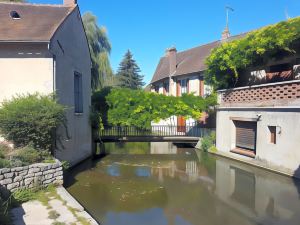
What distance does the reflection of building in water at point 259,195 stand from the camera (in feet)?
22.0

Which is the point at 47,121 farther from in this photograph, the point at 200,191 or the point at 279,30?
the point at 279,30

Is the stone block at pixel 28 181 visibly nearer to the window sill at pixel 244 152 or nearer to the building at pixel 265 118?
the building at pixel 265 118

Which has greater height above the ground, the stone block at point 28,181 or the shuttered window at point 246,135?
the shuttered window at point 246,135

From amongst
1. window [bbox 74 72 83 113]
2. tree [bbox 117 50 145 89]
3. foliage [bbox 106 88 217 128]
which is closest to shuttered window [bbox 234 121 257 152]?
foliage [bbox 106 88 217 128]

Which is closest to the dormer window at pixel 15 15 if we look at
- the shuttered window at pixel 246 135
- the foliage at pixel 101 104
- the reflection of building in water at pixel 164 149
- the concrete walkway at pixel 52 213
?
the foliage at pixel 101 104

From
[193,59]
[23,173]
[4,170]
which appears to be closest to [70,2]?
[23,173]

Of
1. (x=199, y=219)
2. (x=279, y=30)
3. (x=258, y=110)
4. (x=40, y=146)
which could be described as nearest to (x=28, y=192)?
(x=40, y=146)

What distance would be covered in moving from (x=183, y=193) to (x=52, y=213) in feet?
14.5

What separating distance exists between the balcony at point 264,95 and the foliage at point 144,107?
72.4 inches

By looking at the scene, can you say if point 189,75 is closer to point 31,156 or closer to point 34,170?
point 31,156

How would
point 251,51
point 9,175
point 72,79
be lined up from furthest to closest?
point 251,51 → point 72,79 → point 9,175

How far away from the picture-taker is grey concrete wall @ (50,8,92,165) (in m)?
10.4

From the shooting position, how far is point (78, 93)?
43.6ft

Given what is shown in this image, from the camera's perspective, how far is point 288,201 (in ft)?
25.2
